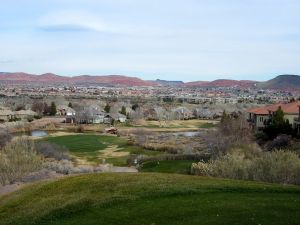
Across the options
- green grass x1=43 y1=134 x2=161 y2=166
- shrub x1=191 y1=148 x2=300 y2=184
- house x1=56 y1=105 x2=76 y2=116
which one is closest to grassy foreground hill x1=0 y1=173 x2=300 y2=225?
shrub x1=191 y1=148 x2=300 y2=184

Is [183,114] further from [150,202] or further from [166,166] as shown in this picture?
[150,202]

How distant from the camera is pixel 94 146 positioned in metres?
74.1

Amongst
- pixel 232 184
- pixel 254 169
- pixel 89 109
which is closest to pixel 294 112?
pixel 254 169

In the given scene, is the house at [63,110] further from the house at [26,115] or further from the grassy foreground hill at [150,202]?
the grassy foreground hill at [150,202]

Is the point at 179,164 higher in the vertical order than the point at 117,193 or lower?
lower

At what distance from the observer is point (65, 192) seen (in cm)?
2278

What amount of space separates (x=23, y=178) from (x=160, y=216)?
19.6 metres

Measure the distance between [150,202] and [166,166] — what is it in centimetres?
2779

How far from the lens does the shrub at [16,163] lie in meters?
36.0

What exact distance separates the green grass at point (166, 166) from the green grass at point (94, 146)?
6746mm

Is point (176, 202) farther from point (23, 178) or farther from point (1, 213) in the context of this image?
point (23, 178)

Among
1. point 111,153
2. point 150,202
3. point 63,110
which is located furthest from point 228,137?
point 63,110

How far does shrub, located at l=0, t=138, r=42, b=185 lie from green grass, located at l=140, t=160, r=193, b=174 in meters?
11.2

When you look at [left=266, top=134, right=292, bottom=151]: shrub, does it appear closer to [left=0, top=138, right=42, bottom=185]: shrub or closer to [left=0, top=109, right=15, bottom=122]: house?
[left=0, top=138, right=42, bottom=185]: shrub
